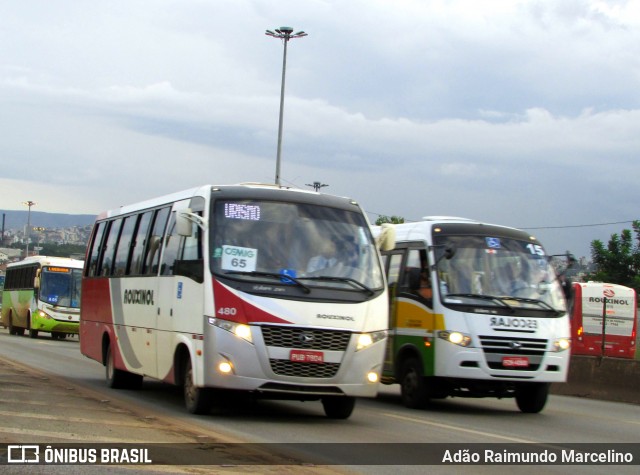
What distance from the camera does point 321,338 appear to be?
1227cm

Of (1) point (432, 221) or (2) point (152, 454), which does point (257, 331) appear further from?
(1) point (432, 221)

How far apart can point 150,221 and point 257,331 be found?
14.9ft

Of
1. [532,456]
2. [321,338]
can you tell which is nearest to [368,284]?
[321,338]

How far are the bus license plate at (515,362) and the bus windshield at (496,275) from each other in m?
0.68

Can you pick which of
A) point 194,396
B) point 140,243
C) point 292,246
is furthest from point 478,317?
point 140,243

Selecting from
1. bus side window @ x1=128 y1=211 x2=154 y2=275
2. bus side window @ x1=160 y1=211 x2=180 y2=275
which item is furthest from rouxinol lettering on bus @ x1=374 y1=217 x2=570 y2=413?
bus side window @ x1=128 y1=211 x2=154 y2=275

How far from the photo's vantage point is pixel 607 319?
34.5 meters

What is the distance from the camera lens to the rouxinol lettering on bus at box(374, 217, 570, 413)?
14.9 meters

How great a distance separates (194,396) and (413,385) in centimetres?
415

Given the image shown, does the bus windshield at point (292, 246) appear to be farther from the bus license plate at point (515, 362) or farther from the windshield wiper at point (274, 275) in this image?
the bus license plate at point (515, 362)

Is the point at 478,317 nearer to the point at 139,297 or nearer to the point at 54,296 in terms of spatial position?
the point at 139,297

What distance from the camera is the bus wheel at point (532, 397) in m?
15.7

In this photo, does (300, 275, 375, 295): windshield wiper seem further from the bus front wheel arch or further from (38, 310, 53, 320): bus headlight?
the bus front wheel arch

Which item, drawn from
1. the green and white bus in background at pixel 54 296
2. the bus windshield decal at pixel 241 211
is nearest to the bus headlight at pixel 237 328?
the bus windshield decal at pixel 241 211
